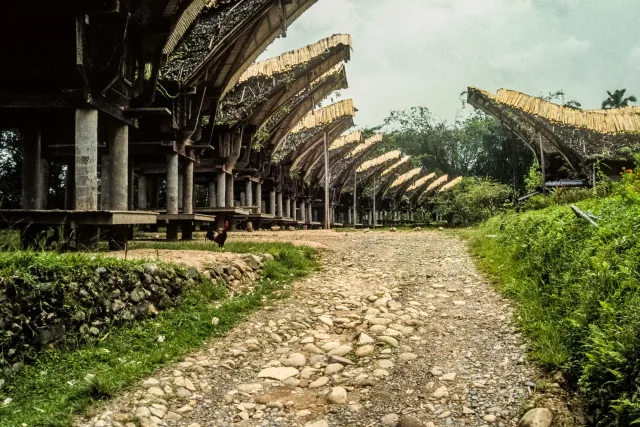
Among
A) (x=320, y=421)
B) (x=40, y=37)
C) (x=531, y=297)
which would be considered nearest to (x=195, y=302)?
(x=320, y=421)

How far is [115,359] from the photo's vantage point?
14.9 ft

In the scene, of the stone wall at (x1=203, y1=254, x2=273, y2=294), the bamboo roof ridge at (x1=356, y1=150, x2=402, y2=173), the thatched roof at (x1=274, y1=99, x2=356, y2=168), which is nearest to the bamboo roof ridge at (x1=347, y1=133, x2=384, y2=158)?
the bamboo roof ridge at (x1=356, y1=150, x2=402, y2=173)

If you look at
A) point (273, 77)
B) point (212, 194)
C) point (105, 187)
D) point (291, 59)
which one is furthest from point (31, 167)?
point (212, 194)

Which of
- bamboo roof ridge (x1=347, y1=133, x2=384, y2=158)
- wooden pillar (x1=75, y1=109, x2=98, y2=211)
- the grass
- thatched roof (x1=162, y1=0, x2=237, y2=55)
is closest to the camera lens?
the grass

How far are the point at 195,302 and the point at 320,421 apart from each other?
9.90 ft

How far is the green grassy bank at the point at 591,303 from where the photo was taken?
2.92 metres

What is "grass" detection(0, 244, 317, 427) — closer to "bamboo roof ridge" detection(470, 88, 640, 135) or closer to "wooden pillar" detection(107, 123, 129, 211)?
"wooden pillar" detection(107, 123, 129, 211)

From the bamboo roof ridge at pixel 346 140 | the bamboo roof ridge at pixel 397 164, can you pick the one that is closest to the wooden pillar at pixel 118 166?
the bamboo roof ridge at pixel 346 140

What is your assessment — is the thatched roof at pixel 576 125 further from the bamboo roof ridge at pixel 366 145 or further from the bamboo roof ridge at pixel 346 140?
the bamboo roof ridge at pixel 366 145

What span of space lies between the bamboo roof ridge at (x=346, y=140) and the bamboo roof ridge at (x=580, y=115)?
1081 cm

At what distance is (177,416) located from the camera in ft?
12.6

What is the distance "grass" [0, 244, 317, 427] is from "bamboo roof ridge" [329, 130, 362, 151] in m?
22.0

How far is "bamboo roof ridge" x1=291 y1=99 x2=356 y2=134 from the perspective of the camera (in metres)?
22.6

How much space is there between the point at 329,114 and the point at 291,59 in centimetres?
633
